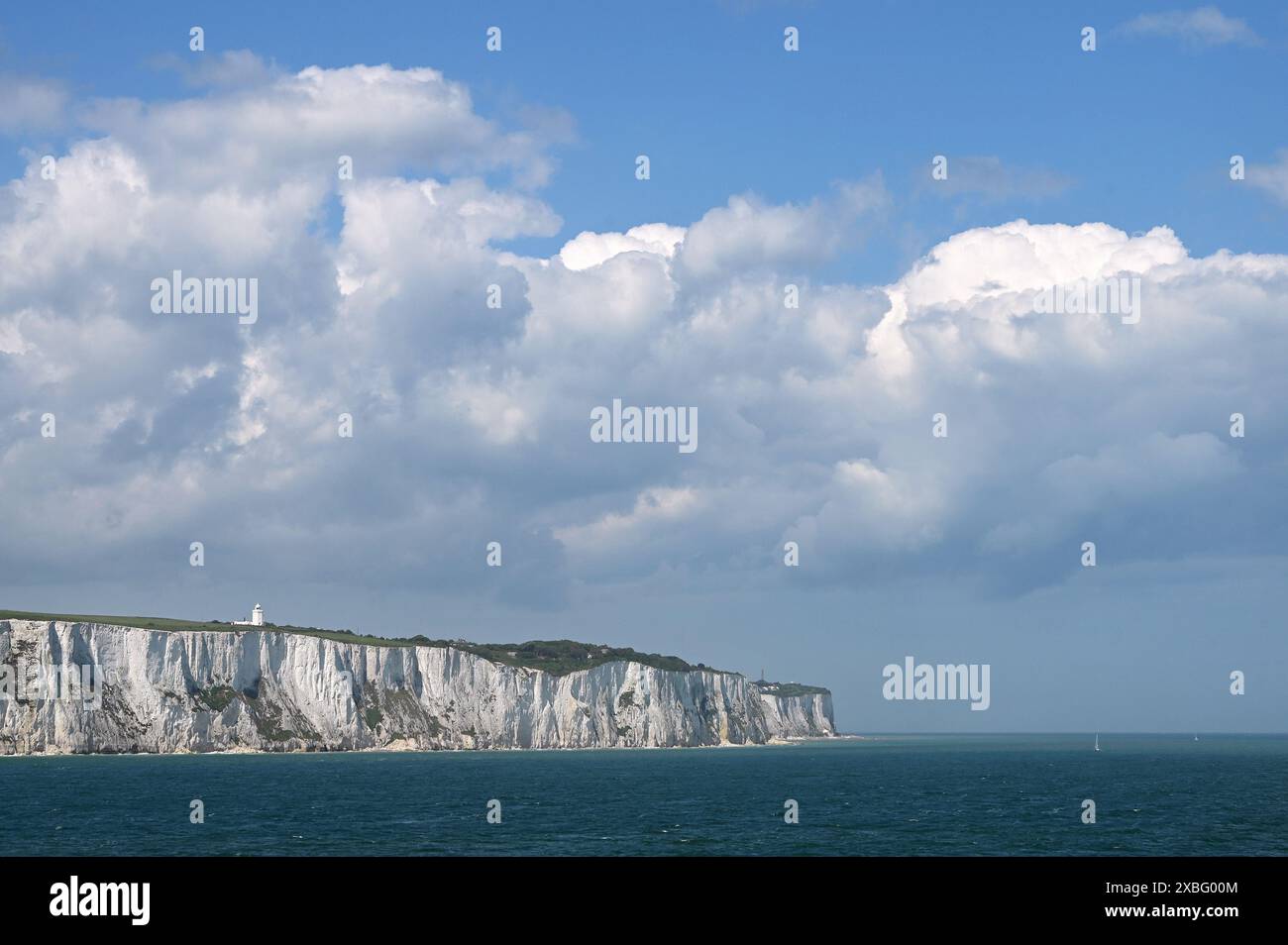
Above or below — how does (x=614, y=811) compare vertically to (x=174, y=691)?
below

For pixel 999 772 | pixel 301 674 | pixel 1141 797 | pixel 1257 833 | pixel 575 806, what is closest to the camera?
pixel 1257 833

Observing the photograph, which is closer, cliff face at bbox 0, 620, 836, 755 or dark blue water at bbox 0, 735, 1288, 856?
dark blue water at bbox 0, 735, 1288, 856

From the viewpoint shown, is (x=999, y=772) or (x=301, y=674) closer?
(x=999, y=772)

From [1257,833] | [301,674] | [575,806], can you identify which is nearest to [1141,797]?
[1257,833]

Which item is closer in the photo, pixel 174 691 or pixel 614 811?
pixel 614 811

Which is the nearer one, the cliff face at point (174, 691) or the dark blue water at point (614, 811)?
the dark blue water at point (614, 811)
